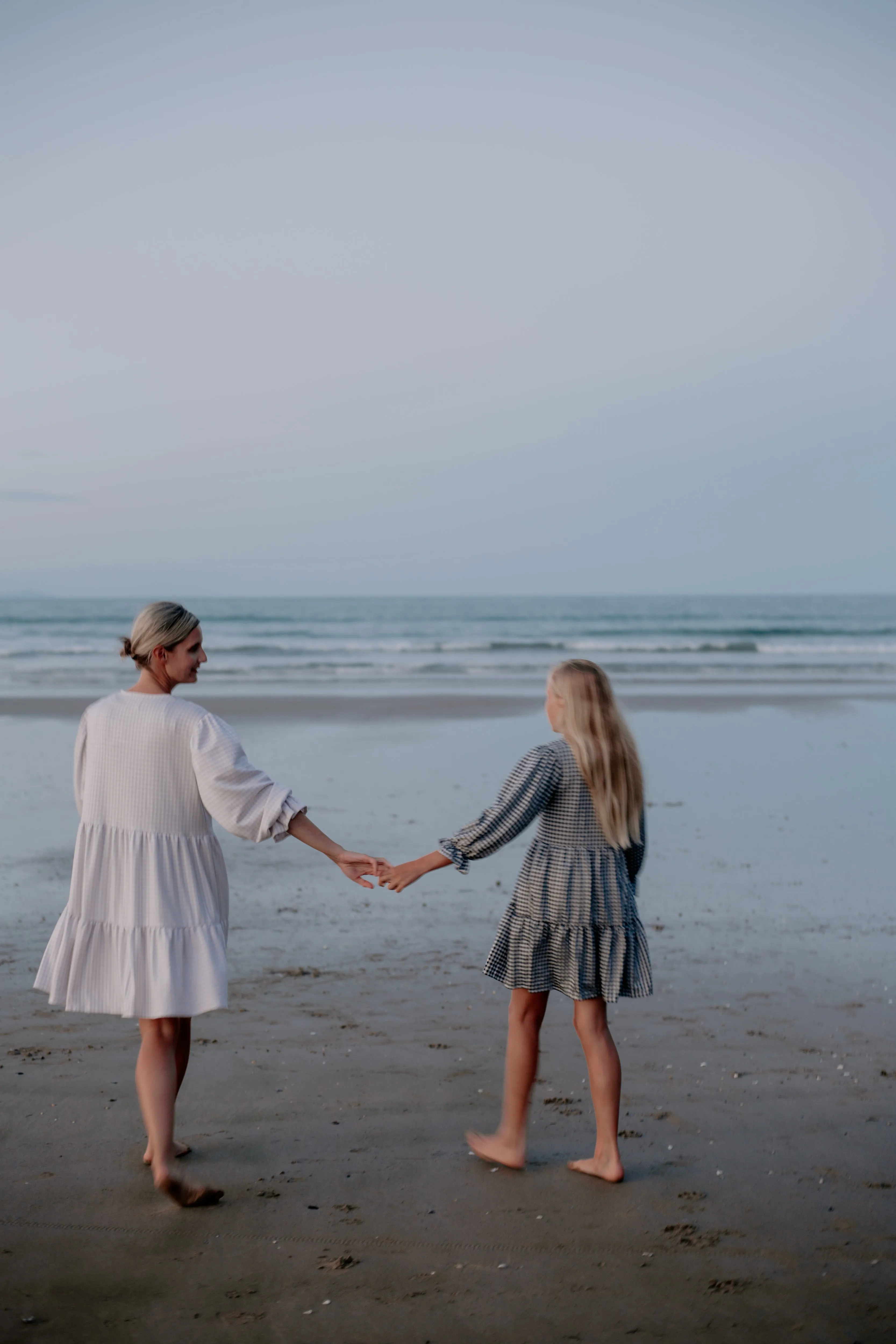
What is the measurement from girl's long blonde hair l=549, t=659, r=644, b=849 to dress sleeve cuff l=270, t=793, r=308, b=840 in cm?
86

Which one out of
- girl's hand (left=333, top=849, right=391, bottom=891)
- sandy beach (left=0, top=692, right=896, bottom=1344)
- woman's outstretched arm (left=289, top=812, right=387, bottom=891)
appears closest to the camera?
sandy beach (left=0, top=692, right=896, bottom=1344)

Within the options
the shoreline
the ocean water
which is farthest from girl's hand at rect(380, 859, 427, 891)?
the ocean water

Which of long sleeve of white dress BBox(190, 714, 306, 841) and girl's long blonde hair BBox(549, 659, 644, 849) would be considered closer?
long sleeve of white dress BBox(190, 714, 306, 841)

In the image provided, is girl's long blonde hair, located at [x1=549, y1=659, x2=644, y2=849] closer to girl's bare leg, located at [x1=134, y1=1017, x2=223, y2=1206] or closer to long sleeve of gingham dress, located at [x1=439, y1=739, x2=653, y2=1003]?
long sleeve of gingham dress, located at [x1=439, y1=739, x2=653, y2=1003]

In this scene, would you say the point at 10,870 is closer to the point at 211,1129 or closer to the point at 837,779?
the point at 211,1129

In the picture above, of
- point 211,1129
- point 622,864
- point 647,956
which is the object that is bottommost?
point 211,1129

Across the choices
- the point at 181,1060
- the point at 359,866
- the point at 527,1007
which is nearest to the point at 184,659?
the point at 359,866

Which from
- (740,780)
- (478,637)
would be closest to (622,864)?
(740,780)

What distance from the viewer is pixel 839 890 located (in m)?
6.55

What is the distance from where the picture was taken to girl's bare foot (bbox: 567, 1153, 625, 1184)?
3.30m

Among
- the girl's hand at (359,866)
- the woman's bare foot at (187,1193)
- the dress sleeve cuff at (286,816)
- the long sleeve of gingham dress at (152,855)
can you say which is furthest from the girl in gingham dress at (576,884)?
the woman's bare foot at (187,1193)

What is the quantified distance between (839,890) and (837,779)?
3.85 meters

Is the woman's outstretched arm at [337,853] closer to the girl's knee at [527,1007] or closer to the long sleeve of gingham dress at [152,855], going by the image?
the long sleeve of gingham dress at [152,855]

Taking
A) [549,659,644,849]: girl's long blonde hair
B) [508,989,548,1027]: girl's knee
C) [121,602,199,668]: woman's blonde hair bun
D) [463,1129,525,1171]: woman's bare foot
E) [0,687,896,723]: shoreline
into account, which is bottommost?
[463,1129,525,1171]: woman's bare foot
